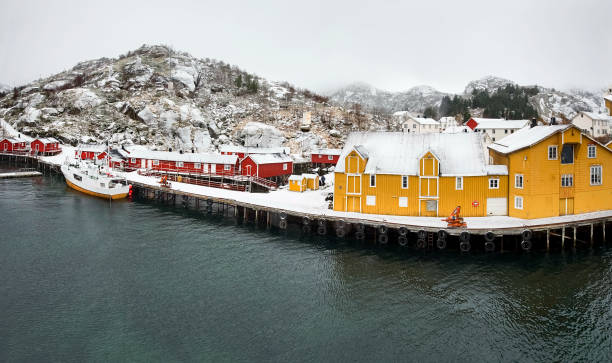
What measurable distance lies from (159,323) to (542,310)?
20893 mm

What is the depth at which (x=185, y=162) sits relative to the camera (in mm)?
64250

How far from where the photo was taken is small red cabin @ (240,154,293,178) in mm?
57156

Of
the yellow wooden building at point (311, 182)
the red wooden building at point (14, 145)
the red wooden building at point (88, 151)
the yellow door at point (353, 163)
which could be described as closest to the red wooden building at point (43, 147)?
the red wooden building at point (14, 145)

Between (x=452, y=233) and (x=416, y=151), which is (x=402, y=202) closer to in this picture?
(x=416, y=151)

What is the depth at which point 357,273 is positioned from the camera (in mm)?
27156

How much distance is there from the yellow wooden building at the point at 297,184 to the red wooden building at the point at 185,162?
36.1ft

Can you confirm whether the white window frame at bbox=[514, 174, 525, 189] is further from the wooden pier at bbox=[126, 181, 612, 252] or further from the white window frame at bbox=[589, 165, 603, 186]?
the white window frame at bbox=[589, 165, 603, 186]

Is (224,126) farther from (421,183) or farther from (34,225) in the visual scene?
(421,183)

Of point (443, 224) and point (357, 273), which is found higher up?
point (443, 224)

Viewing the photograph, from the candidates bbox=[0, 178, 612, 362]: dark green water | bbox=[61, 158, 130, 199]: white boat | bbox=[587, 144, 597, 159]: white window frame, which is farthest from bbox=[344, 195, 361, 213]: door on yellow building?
bbox=[61, 158, 130, 199]: white boat

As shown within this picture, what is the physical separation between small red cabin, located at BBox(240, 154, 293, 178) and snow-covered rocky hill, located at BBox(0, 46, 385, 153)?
28.2 m

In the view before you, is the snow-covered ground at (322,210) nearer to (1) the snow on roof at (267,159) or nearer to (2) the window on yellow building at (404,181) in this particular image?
(2) the window on yellow building at (404,181)

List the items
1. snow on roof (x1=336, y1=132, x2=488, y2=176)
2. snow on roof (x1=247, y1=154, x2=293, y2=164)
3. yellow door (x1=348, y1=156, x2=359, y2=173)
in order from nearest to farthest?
snow on roof (x1=336, y1=132, x2=488, y2=176) → yellow door (x1=348, y1=156, x2=359, y2=173) → snow on roof (x1=247, y1=154, x2=293, y2=164)

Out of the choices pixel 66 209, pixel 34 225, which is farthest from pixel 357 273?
pixel 66 209
